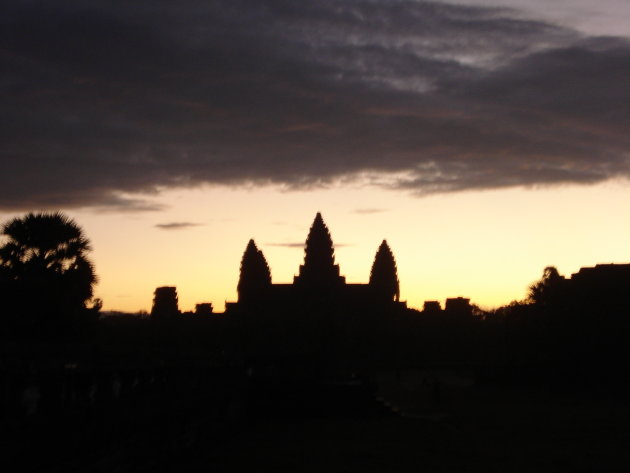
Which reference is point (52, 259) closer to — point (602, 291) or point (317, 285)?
point (602, 291)

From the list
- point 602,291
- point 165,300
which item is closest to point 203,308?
point 165,300

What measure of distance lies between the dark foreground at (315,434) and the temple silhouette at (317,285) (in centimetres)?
7969

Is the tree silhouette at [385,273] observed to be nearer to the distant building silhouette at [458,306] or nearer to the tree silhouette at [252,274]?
the distant building silhouette at [458,306]

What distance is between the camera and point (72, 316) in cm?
2956

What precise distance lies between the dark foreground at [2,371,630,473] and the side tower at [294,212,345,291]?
7966cm

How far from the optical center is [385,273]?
141875 millimetres

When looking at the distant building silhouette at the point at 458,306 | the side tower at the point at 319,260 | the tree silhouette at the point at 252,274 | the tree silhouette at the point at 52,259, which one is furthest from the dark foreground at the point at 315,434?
the distant building silhouette at the point at 458,306

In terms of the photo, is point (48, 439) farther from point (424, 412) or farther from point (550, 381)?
point (550, 381)

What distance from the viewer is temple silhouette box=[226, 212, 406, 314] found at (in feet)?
412

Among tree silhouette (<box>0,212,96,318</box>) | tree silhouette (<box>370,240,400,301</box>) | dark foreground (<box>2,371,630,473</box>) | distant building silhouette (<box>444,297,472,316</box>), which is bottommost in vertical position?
dark foreground (<box>2,371,630,473</box>)

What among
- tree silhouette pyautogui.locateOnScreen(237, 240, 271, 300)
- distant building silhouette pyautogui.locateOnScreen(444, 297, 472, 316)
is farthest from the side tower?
distant building silhouette pyautogui.locateOnScreen(444, 297, 472, 316)

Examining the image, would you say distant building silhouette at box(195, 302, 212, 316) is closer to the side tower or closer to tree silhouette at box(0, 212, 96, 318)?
the side tower

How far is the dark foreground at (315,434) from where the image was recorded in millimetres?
12555

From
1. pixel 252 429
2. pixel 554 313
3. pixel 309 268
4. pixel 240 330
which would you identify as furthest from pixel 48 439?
pixel 309 268
